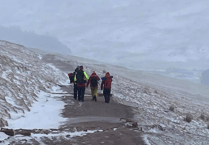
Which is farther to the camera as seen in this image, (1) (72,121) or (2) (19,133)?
(1) (72,121)

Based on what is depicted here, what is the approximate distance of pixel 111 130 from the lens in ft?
28.8

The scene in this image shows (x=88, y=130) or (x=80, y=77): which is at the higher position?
(x=80, y=77)

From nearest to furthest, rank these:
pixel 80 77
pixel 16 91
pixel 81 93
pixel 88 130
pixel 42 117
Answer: pixel 88 130, pixel 42 117, pixel 16 91, pixel 80 77, pixel 81 93

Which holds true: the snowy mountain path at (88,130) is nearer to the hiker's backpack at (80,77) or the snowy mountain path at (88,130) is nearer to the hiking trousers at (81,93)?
the hiking trousers at (81,93)

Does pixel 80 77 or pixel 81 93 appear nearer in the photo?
pixel 80 77

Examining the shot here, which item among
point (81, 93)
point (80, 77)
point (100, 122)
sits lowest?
point (100, 122)

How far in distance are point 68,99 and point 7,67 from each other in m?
5.01

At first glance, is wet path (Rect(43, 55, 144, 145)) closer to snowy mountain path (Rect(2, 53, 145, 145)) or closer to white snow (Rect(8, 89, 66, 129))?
snowy mountain path (Rect(2, 53, 145, 145))

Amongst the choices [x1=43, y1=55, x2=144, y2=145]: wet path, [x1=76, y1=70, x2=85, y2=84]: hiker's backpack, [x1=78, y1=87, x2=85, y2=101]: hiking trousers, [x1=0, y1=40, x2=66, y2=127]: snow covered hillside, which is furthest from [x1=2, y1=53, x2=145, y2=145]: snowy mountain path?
[x1=0, y1=40, x2=66, y2=127]: snow covered hillside

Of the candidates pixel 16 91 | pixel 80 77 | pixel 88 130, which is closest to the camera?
pixel 88 130

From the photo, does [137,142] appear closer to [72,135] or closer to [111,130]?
[111,130]

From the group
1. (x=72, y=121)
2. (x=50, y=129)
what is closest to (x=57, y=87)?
(x=72, y=121)

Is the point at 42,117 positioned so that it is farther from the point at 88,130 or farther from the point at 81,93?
the point at 81,93

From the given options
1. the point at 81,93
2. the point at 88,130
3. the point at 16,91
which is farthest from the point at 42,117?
the point at 81,93
